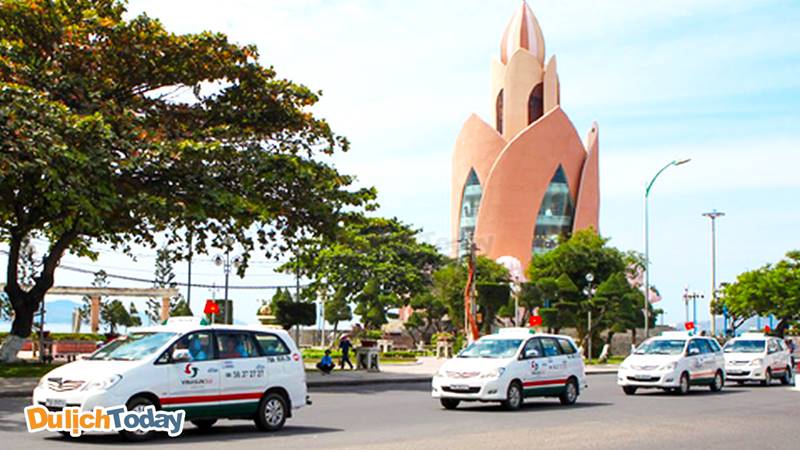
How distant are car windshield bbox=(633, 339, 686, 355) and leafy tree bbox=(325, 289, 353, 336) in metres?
43.9

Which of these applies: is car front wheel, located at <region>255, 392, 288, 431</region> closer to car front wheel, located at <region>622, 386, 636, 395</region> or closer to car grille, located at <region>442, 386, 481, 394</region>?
car grille, located at <region>442, 386, 481, 394</region>

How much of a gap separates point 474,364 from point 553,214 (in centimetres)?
8341

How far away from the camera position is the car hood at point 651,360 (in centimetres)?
2552

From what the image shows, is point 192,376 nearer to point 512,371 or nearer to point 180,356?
point 180,356

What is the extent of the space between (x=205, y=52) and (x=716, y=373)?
16.8 metres

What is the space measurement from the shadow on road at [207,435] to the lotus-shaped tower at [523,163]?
274 feet

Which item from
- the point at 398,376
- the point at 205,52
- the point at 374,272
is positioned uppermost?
the point at 205,52

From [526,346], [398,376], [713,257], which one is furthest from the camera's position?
[713,257]

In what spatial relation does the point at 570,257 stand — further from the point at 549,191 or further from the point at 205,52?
the point at 549,191

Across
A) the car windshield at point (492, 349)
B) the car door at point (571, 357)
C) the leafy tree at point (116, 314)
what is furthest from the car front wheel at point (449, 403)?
the leafy tree at point (116, 314)

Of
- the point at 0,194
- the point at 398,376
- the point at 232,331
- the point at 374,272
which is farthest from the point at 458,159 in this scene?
the point at 232,331

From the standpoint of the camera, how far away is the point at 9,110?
76.4ft

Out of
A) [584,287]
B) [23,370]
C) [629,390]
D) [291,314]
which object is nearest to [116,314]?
[584,287]

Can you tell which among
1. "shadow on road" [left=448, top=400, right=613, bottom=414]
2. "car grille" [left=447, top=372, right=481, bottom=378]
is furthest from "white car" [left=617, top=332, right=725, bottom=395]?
"car grille" [left=447, top=372, right=481, bottom=378]
